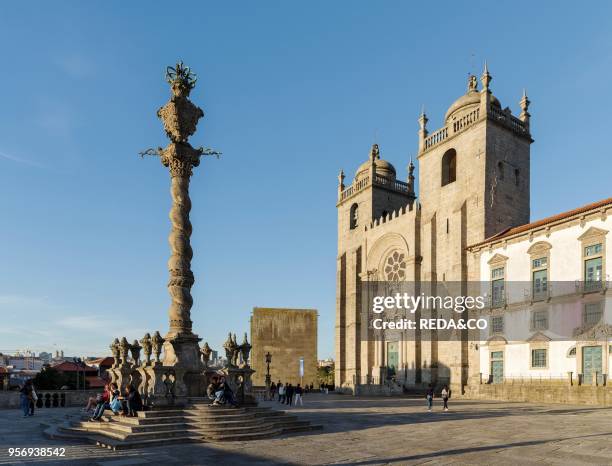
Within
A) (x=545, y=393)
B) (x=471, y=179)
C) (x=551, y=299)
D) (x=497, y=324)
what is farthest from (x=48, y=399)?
(x=471, y=179)

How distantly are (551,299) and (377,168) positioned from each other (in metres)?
28.0

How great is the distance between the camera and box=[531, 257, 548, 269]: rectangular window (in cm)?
3216

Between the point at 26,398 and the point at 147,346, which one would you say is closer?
the point at 147,346

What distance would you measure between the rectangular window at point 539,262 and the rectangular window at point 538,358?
16.1ft

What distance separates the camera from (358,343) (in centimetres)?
5156

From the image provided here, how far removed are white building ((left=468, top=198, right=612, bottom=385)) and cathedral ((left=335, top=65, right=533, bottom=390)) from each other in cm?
250

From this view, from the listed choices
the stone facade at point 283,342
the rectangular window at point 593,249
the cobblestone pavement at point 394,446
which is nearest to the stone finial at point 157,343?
the cobblestone pavement at point 394,446

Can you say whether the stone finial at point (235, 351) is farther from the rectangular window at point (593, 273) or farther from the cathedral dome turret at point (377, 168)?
the cathedral dome turret at point (377, 168)

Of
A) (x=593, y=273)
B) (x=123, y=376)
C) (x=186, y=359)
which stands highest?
(x=593, y=273)

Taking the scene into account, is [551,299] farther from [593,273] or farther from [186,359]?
[186,359]

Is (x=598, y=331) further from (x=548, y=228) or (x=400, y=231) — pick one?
(x=400, y=231)

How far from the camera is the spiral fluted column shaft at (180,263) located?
18328mm

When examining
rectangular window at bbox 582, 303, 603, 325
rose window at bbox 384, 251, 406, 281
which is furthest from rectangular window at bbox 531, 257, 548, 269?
rose window at bbox 384, 251, 406, 281

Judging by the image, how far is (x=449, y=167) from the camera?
4462cm
